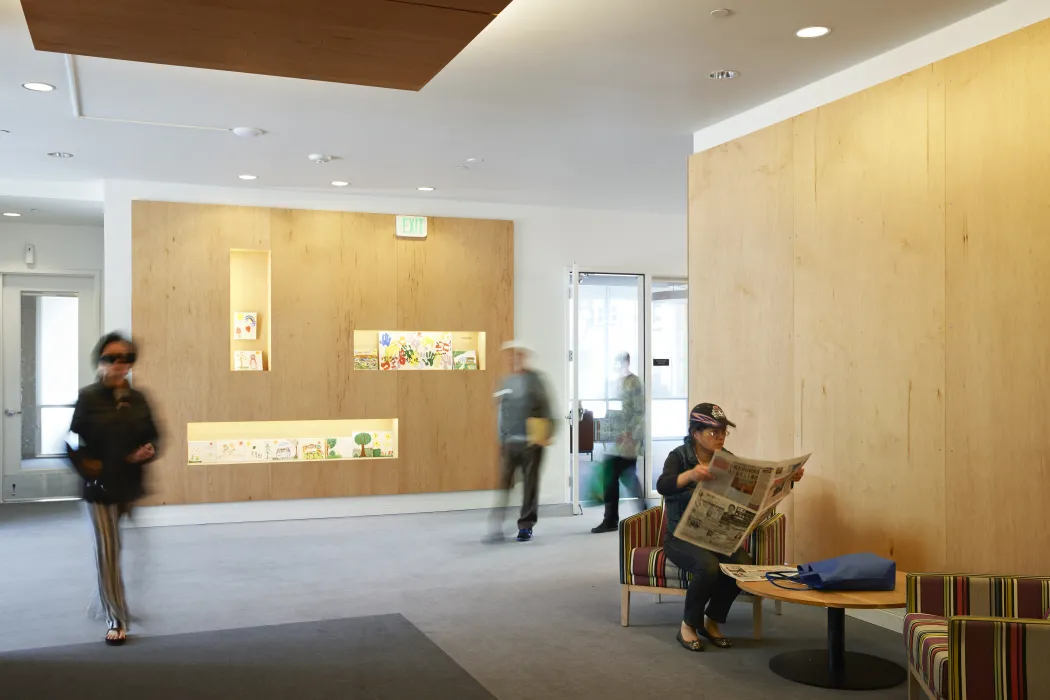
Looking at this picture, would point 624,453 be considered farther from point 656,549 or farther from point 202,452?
point 202,452

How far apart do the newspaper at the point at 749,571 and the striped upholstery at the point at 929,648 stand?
843mm

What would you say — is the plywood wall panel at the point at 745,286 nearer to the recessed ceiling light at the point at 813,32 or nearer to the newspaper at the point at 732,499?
the recessed ceiling light at the point at 813,32

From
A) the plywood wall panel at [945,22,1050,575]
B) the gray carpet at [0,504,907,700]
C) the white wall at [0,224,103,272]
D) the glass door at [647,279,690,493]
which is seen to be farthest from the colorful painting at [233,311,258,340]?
the plywood wall panel at [945,22,1050,575]

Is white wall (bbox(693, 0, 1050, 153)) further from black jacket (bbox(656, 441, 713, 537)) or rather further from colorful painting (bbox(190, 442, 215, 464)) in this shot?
colorful painting (bbox(190, 442, 215, 464))

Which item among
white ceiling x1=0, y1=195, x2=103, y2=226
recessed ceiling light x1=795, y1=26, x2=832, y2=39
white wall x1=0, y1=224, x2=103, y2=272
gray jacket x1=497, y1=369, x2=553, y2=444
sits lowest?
gray jacket x1=497, y1=369, x2=553, y2=444

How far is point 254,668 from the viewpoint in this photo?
466 cm

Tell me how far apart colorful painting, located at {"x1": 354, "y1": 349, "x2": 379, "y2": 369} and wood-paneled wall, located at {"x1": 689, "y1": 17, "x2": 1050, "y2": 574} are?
406 centimetres

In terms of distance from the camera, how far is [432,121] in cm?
678

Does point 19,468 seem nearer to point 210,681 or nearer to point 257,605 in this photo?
point 257,605

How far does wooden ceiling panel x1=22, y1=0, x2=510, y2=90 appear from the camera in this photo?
13.7ft

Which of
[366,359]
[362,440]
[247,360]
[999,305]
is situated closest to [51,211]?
[247,360]

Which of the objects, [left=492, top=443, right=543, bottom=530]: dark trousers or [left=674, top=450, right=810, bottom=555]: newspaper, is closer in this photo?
[left=674, top=450, right=810, bottom=555]: newspaper

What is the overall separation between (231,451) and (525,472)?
3030 mm

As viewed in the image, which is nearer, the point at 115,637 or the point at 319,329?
the point at 115,637
